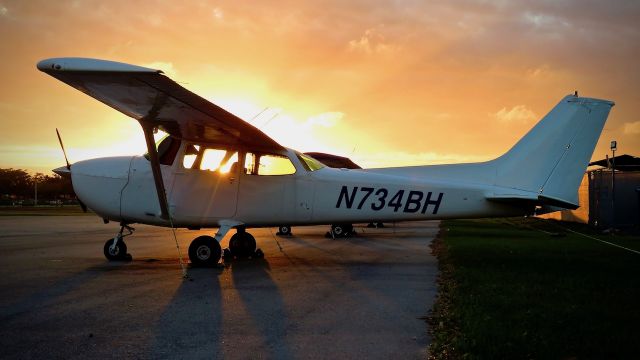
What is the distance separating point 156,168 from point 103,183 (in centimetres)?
188

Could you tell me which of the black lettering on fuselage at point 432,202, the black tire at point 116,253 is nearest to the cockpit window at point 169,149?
the black tire at point 116,253

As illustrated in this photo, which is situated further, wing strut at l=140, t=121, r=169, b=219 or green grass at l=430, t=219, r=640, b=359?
wing strut at l=140, t=121, r=169, b=219

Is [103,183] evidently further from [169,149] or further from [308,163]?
[308,163]

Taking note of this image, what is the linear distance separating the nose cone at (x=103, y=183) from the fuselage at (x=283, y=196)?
2cm

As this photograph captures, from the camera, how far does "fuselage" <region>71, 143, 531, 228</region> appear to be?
9734mm

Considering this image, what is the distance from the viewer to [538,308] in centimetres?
544

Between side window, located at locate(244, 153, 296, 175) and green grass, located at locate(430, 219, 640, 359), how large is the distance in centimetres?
358

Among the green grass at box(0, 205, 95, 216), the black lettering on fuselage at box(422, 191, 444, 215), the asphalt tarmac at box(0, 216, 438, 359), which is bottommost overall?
the green grass at box(0, 205, 95, 216)

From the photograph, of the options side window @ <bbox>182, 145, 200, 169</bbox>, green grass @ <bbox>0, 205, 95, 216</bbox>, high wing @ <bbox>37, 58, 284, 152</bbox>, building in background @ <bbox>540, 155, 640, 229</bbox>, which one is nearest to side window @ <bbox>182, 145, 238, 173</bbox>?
side window @ <bbox>182, 145, 200, 169</bbox>

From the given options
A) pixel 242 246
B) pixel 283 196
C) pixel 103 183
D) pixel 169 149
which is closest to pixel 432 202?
pixel 283 196

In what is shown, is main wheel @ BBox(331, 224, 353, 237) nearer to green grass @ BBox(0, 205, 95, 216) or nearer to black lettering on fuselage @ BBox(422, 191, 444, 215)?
black lettering on fuselage @ BBox(422, 191, 444, 215)

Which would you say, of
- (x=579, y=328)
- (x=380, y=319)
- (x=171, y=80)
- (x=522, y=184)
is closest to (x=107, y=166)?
(x=171, y=80)

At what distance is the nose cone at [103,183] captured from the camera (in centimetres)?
1012

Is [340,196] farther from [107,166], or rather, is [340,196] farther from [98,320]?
[98,320]
